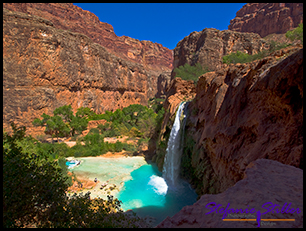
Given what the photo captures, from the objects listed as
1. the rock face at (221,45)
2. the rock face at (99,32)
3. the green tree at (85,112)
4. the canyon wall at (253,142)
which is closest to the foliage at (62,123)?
the green tree at (85,112)

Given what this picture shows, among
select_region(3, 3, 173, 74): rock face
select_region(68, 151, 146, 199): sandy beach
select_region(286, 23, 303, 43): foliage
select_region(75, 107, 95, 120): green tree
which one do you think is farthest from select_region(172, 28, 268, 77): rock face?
select_region(3, 3, 173, 74): rock face

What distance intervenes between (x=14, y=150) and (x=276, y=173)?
19.9 ft

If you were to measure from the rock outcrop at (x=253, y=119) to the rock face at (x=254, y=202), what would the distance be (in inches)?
57.7

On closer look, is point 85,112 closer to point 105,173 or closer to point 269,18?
point 105,173

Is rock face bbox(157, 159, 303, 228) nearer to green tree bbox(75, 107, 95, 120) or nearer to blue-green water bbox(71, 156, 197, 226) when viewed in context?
blue-green water bbox(71, 156, 197, 226)

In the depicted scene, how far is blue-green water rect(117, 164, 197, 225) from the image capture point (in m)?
9.05

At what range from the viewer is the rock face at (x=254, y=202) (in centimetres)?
188

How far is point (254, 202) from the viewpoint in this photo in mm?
2201

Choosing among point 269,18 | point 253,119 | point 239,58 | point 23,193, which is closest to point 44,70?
point 23,193

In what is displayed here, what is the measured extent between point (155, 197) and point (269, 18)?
63.5m

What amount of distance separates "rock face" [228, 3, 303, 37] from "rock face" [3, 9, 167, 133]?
165 ft

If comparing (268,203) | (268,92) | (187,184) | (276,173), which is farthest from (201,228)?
(187,184)

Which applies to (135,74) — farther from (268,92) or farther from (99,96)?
(268,92)

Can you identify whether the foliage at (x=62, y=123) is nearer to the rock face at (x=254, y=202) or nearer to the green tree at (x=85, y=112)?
the green tree at (x=85, y=112)
